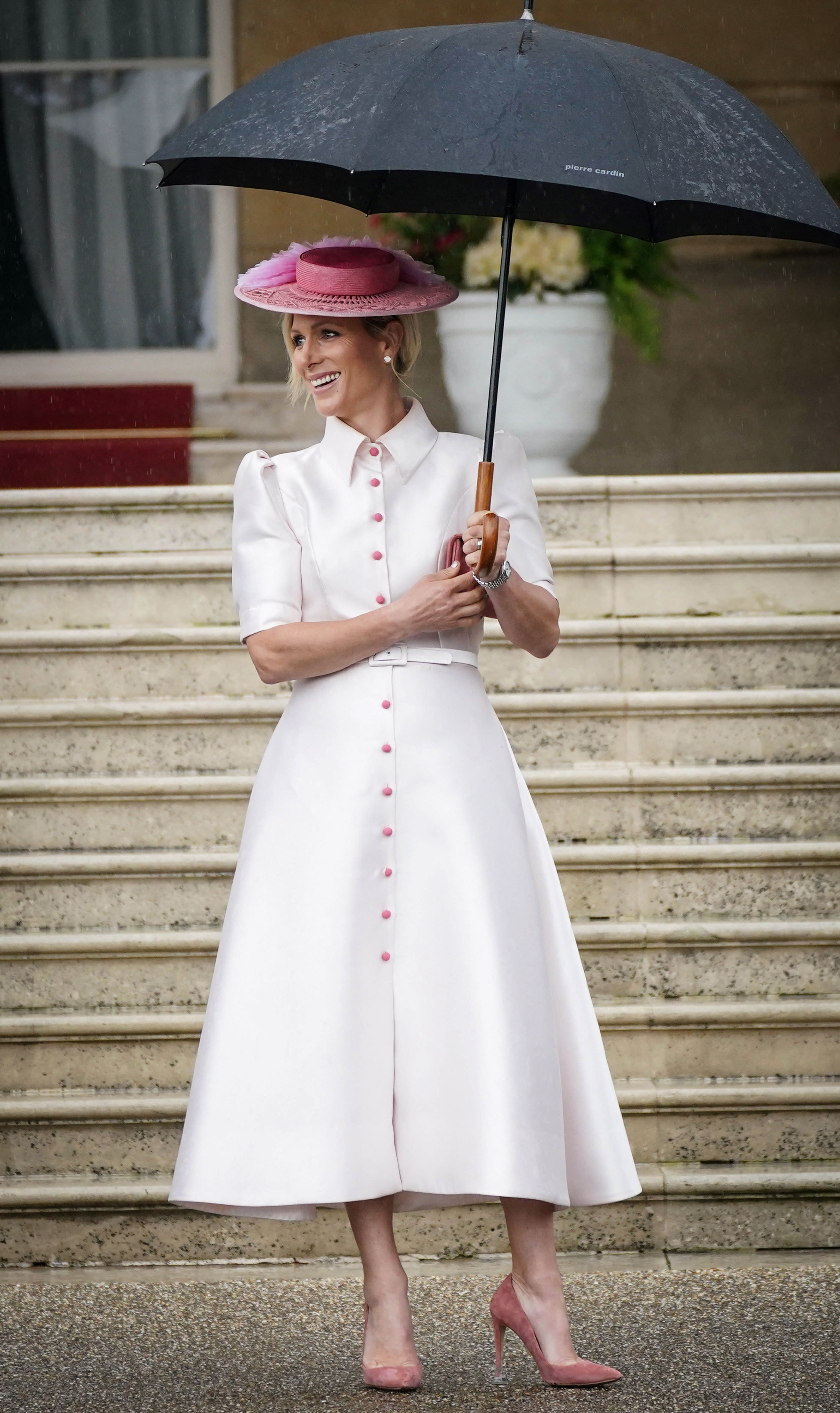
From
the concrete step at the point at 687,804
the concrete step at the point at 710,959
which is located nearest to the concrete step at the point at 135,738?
the concrete step at the point at 687,804

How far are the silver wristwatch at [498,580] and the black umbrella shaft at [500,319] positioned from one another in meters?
0.17

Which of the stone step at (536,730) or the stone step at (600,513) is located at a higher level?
the stone step at (600,513)

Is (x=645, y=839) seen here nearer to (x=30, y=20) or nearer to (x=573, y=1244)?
(x=573, y=1244)

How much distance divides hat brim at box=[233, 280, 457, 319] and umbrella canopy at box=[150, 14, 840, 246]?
142 mm

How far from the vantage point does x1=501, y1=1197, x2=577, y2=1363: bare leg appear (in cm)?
280

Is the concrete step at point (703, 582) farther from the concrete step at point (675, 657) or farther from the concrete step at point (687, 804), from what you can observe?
the concrete step at point (687, 804)

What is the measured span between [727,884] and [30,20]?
4527mm

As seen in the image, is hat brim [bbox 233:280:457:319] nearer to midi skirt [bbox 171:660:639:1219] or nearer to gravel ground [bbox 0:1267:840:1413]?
midi skirt [bbox 171:660:639:1219]

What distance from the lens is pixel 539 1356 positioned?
2.80 m

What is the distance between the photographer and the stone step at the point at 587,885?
13.8 ft

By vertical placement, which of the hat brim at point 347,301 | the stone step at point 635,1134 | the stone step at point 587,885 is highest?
the hat brim at point 347,301

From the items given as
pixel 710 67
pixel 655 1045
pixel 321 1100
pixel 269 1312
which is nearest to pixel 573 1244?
pixel 655 1045

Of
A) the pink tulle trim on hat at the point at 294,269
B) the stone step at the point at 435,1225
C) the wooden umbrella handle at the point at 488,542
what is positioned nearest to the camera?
the wooden umbrella handle at the point at 488,542

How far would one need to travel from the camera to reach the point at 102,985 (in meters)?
4.18
